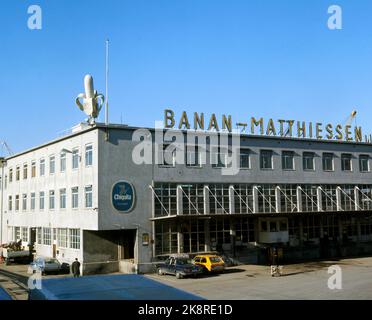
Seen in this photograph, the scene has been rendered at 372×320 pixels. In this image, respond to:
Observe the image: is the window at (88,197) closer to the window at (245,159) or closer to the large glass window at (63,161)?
the large glass window at (63,161)

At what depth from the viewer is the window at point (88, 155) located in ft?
124

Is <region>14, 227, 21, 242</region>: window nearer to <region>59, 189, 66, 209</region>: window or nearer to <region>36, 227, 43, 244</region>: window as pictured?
<region>36, 227, 43, 244</region>: window

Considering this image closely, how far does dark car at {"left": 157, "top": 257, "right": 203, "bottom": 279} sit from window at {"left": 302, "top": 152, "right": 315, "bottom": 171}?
1974 cm

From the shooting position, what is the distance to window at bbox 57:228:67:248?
4212 centimetres

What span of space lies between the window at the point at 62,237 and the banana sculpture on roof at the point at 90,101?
11.0 m

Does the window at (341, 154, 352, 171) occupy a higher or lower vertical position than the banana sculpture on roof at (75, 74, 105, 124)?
lower

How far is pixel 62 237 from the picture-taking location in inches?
1689

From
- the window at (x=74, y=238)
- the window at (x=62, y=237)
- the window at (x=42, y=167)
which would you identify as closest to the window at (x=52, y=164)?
the window at (x=42, y=167)

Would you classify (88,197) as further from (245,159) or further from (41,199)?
(245,159)

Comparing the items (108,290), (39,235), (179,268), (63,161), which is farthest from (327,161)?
(108,290)

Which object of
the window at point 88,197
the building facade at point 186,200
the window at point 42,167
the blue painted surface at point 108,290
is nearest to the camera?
the blue painted surface at point 108,290

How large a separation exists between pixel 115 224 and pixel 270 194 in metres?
17.1

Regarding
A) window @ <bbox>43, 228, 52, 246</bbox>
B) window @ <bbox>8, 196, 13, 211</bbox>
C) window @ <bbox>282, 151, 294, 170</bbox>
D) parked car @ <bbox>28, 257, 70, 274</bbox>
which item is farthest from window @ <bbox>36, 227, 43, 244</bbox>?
window @ <bbox>282, 151, 294, 170</bbox>
